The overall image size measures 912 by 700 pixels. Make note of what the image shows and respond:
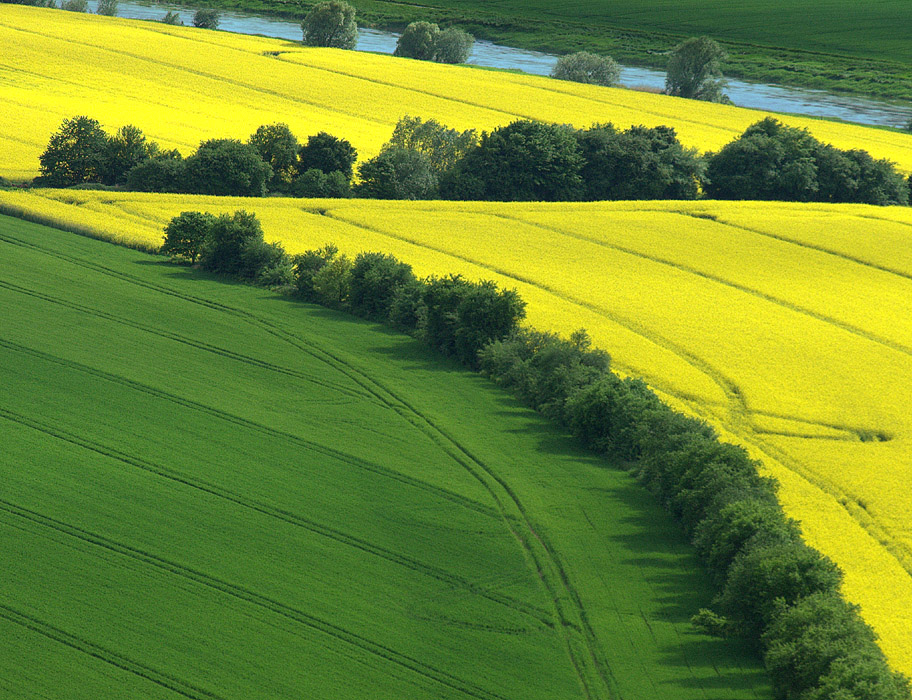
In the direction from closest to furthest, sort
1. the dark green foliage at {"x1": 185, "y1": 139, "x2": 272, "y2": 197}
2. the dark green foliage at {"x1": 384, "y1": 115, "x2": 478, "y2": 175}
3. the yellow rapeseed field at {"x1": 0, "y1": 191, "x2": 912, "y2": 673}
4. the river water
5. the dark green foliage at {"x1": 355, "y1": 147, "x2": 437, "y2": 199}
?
1. the yellow rapeseed field at {"x1": 0, "y1": 191, "x2": 912, "y2": 673}
2. the dark green foliage at {"x1": 185, "y1": 139, "x2": 272, "y2": 197}
3. the dark green foliage at {"x1": 355, "y1": 147, "x2": 437, "y2": 199}
4. the dark green foliage at {"x1": 384, "y1": 115, "x2": 478, "y2": 175}
5. the river water

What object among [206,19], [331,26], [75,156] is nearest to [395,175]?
[75,156]

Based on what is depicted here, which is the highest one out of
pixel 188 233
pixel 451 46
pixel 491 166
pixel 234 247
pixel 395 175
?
pixel 451 46

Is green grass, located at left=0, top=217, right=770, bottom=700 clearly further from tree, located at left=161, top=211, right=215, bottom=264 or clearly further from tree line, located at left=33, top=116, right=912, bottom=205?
tree line, located at left=33, top=116, right=912, bottom=205

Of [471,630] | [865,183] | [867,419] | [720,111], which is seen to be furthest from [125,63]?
[471,630]

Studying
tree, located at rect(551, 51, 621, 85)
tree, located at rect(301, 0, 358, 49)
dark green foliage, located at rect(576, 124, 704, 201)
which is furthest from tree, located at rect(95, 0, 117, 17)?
dark green foliage, located at rect(576, 124, 704, 201)

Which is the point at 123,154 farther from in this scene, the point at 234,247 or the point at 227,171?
the point at 234,247

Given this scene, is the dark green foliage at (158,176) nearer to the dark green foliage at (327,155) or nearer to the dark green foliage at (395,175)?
the dark green foliage at (327,155)

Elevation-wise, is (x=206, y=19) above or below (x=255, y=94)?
above
